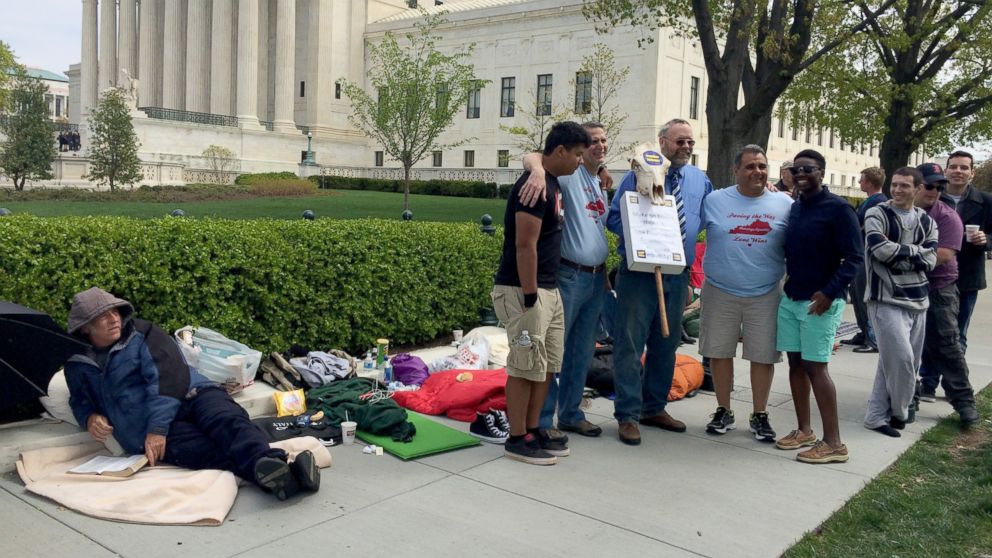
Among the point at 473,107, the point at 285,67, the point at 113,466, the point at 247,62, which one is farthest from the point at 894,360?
the point at 285,67

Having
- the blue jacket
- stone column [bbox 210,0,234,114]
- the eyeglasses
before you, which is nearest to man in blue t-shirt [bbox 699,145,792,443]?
the eyeglasses

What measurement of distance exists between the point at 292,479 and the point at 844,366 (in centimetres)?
723

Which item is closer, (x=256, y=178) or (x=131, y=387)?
(x=131, y=387)

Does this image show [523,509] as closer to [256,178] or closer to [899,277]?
[899,277]

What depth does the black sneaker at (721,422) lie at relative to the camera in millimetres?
6527

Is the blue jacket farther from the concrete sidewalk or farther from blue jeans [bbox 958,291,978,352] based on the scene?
blue jeans [bbox 958,291,978,352]

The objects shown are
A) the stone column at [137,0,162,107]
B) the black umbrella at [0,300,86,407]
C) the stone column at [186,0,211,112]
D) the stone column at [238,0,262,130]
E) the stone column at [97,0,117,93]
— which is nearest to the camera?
the black umbrella at [0,300,86,407]

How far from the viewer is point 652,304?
6.28m

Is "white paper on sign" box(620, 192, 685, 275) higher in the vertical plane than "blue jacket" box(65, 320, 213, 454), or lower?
higher

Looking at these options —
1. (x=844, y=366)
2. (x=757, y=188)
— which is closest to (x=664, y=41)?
(x=844, y=366)

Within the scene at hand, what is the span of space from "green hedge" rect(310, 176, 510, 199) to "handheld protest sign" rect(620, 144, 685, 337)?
34.8 metres

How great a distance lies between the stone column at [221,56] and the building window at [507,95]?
18621 millimetres

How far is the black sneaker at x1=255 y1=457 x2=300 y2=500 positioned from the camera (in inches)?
180

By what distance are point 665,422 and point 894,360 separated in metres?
1.95
